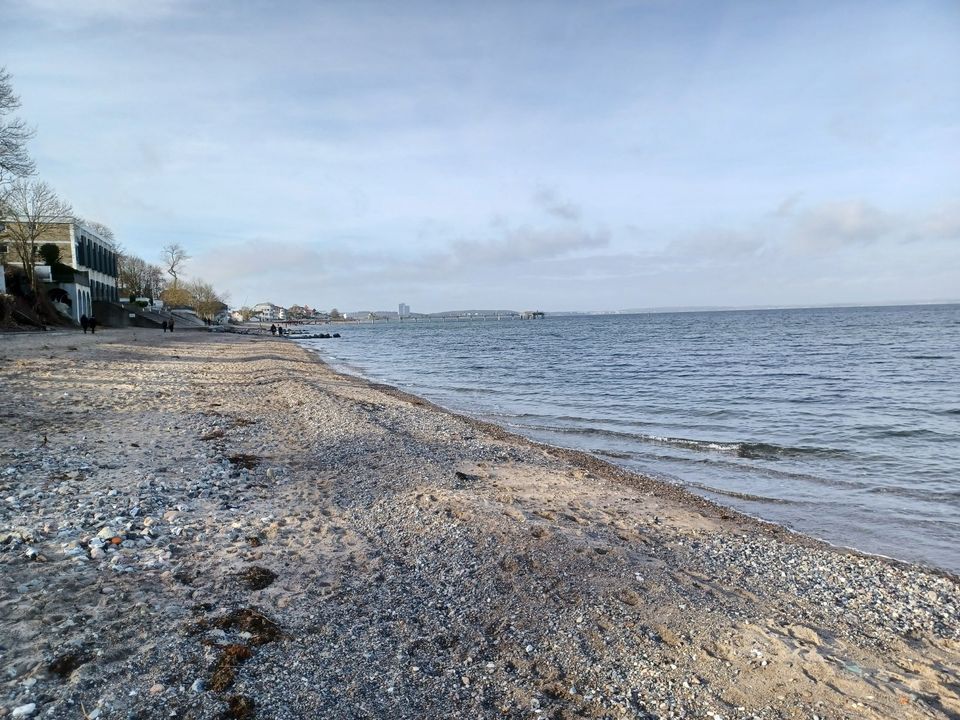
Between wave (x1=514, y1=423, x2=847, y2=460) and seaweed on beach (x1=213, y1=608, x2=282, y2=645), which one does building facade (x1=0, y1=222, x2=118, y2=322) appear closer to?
wave (x1=514, y1=423, x2=847, y2=460)

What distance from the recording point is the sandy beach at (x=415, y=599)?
13.4 feet

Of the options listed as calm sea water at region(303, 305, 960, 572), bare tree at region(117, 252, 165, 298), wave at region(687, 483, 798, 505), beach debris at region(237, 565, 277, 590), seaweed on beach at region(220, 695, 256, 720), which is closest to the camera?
seaweed on beach at region(220, 695, 256, 720)

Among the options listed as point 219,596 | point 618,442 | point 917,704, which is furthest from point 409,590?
point 618,442

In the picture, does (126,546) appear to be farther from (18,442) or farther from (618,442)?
(618,442)

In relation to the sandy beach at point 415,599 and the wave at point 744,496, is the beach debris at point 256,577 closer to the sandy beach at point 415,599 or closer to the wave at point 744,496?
the sandy beach at point 415,599

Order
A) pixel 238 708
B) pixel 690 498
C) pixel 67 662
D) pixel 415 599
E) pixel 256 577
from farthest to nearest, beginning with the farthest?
1. pixel 690 498
2. pixel 256 577
3. pixel 415 599
4. pixel 67 662
5. pixel 238 708

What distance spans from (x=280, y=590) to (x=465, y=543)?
2.31 metres

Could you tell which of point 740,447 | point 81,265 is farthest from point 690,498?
point 81,265

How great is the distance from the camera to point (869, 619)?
6.00 m

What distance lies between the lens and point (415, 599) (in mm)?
5531

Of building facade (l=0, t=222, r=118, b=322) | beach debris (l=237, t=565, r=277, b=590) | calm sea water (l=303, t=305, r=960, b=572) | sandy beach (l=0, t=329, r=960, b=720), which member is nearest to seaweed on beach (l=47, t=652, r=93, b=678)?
sandy beach (l=0, t=329, r=960, b=720)

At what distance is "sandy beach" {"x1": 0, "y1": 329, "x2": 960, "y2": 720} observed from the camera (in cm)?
409

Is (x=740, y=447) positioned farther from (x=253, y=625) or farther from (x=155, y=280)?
(x=155, y=280)

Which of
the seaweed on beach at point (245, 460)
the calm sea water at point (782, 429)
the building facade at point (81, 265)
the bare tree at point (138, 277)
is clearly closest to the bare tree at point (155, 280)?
the bare tree at point (138, 277)
